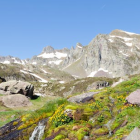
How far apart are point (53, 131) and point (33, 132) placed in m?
2.40

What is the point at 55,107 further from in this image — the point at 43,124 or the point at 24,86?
the point at 24,86

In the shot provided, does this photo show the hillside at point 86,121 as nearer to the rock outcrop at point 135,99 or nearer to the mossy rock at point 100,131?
the mossy rock at point 100,131

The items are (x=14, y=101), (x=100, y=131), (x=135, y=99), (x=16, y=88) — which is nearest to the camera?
(x=100, y=131)

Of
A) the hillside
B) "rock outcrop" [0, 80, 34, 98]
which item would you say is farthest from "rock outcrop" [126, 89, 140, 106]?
"rock outcrop" [0, 80, 34, 98]

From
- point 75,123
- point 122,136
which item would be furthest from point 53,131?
point 122,136

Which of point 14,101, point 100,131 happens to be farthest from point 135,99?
point 14,101

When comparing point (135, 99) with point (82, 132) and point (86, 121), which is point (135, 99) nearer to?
point (86, 121)

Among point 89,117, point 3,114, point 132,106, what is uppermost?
point 132,106

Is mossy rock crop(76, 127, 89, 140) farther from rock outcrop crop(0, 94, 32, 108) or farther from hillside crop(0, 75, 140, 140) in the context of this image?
rock outcrop crop(0, 94, 32, 108)

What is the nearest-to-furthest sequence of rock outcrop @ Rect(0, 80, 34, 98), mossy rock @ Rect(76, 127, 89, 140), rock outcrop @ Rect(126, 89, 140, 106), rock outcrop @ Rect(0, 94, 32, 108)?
mossy rock @ Rect(76, 127, 89, 140), rock outcrop @ Rect(126, 89, 140, 106), rock outcrop @ Rect(0, 94, 32, 108), rock outcrop @ Rect(0, 80, 34, 98)

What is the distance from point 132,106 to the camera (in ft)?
42.5

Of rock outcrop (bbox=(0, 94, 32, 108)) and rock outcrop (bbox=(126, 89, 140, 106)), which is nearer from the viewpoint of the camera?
rock outcrop (bbox=(126, 89, 140, 106))

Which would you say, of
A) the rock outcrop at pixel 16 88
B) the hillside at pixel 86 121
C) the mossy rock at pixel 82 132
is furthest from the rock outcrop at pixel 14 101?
the mossy rock at pixel 82 132

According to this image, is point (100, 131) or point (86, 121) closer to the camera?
point (100, 131)
